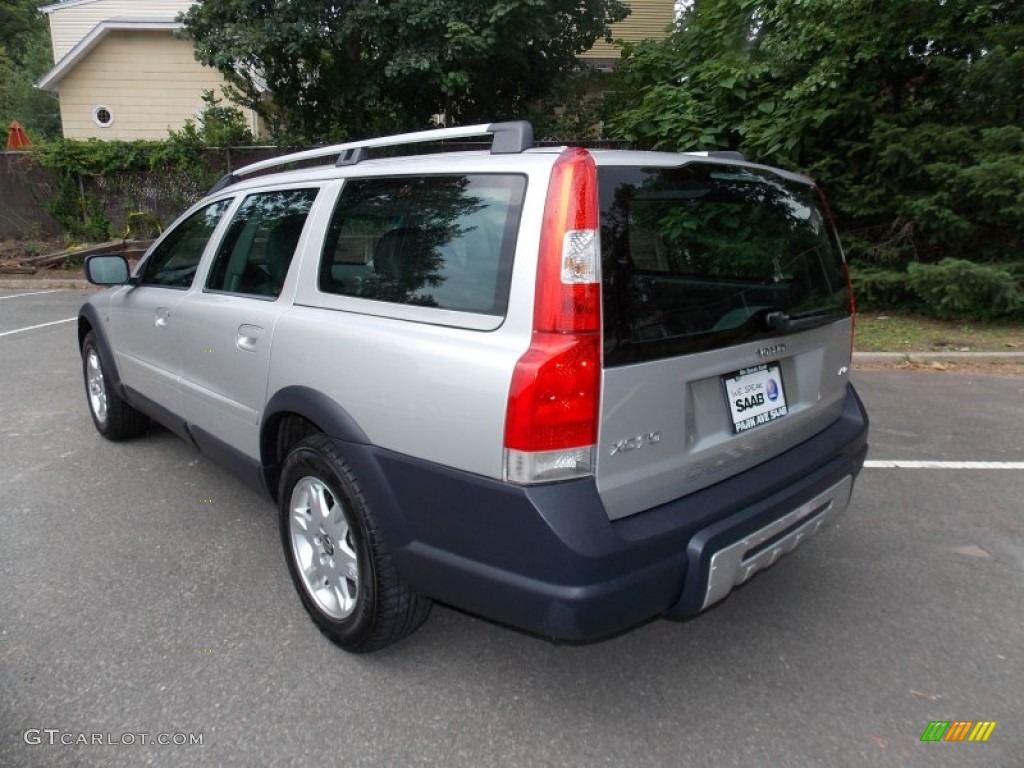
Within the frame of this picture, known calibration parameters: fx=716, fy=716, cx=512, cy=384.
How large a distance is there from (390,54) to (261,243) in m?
10.3

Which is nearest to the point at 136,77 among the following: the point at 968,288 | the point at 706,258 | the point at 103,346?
the point at 103,346

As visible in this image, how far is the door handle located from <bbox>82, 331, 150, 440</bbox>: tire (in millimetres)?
2054

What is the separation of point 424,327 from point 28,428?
4.29 metres

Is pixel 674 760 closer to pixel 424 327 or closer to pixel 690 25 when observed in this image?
pixel 424 327

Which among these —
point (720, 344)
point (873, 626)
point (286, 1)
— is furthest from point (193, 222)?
point (286, 1)

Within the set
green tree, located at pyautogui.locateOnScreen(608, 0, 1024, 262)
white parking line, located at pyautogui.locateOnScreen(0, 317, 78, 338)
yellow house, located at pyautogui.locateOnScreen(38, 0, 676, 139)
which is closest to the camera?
green tree, located at pyautogui.locateOnScreen(608, 0, 1024, 262)

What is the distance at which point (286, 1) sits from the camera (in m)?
11.6

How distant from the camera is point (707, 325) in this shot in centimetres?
219

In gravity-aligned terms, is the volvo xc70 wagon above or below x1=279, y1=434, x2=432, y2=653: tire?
above

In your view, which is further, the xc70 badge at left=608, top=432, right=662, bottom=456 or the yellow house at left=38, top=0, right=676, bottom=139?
the yellow house at left=38, top=0, right=676, bottom=139

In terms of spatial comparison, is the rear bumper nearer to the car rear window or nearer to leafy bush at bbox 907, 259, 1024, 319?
the car rear window

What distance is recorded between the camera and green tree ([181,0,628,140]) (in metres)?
11.4

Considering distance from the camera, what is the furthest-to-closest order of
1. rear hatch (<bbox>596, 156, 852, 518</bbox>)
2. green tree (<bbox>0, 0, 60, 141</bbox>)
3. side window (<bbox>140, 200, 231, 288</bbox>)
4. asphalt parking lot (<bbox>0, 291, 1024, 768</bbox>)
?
green tree (<bbox>0, 0, 60, 141</bbox>) < side window (<bbox>140, 200, 231, 288</bbox>) < asphalt parking lot (<bbox>0, 291, 1024, 768</bbox>) < rear hatch (<bbox>596, 156, 852, 518</bbox>)

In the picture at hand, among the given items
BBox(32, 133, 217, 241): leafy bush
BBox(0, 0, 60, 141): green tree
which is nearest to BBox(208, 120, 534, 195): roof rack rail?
BBox(32, 133, 217, 241): leafy bush
